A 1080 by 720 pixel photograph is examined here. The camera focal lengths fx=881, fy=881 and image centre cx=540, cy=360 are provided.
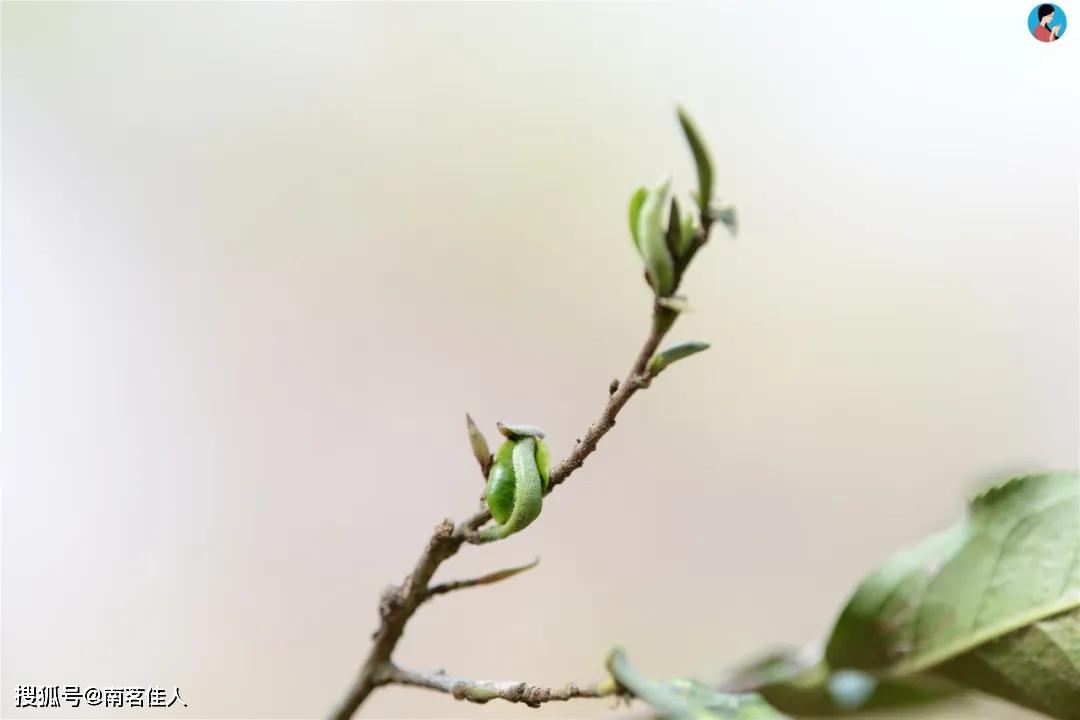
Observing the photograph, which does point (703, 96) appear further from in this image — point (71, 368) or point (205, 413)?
point (71, 368)

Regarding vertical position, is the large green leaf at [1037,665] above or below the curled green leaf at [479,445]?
below

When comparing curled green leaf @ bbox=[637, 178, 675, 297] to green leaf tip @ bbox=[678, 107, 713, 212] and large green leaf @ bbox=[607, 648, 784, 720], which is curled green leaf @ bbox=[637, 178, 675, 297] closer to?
green leaf tip @ bbox=[678, 107, 713, 212]

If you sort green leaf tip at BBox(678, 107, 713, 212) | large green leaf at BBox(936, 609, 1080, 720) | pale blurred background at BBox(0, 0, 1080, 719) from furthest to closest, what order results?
pale blurred background at BBox(0, 0, 1080, 719) < large green leaf at BBox(936, 609, 1080, 720) < green leaf tip at BBox(678, 107, 713, 212)

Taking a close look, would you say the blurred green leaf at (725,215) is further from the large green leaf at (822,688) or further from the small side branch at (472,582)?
A: the large green leaf at (822,688)

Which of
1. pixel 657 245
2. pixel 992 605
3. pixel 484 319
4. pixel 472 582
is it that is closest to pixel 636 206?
pixel 657 245

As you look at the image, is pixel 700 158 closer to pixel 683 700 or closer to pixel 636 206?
pixel 636 206

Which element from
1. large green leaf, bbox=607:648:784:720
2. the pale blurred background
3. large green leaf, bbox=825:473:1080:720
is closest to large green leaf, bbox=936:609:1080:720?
large green leaf, bbox=825:473:1080:720

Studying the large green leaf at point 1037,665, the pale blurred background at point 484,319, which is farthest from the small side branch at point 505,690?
the pale blurred background at point 484,319
